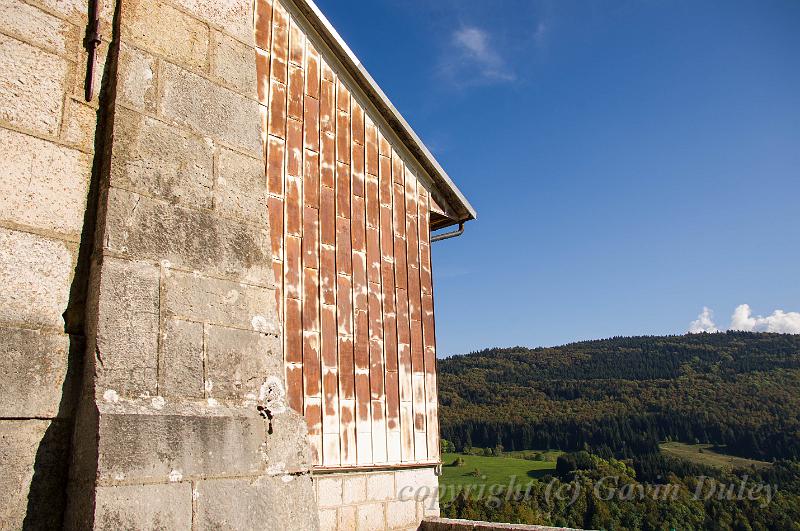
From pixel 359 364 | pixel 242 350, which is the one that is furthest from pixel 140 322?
pixel 359 364

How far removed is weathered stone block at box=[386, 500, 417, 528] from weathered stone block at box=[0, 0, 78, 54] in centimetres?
446

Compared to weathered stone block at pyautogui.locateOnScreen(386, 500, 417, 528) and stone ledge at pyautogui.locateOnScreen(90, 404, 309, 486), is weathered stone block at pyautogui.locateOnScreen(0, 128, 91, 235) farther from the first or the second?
weathered stone block at pyautogui.locateOnScreen(386, 500, 417, 528)

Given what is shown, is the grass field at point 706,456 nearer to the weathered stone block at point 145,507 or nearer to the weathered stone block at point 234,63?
the weathered stone block at point 234,63

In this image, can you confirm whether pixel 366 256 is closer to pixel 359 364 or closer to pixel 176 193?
pixel 359 364

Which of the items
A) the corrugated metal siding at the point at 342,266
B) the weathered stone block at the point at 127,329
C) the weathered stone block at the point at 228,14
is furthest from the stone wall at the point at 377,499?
the weathered stone block at the point at 228,14

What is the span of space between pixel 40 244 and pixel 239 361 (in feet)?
2.93

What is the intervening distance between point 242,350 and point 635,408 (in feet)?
355

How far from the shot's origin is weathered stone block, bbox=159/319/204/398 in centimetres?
240

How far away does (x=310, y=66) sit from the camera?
18.4 feet

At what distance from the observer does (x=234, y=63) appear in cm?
319

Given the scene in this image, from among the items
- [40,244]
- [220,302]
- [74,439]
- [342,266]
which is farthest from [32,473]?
[342,266]

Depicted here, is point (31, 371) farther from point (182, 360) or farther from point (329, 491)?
point (329, 491)

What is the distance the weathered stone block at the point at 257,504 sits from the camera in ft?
7.63

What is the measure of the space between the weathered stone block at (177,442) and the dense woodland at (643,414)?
113ft
